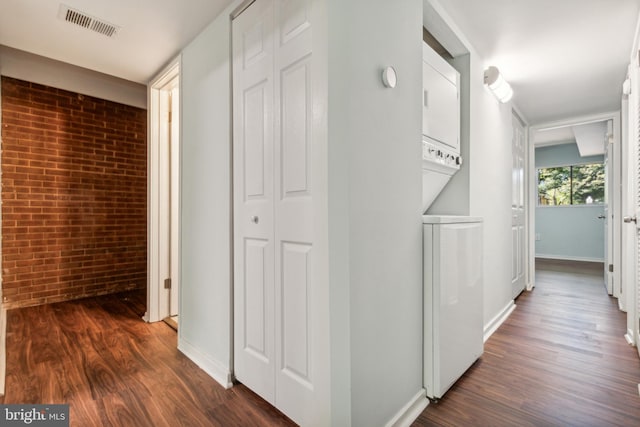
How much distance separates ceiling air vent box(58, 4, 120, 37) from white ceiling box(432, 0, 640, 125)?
200 centimetres

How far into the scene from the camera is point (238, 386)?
163 cm

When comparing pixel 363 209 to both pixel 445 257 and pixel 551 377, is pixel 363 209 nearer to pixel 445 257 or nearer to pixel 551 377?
pixel 445 257

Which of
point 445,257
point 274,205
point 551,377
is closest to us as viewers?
point 274,205

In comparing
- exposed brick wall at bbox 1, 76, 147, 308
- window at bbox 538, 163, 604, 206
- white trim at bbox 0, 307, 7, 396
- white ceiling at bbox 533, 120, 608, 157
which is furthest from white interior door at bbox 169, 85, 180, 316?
window at bbox 538, 163, 604, 206

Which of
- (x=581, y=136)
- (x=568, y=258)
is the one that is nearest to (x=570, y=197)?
(x=568, y=258)

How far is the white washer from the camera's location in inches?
58.4

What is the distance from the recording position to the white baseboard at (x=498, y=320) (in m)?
2.33

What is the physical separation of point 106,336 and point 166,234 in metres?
0.87

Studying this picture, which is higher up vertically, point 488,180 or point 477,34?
point 477,34

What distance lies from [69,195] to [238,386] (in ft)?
9.66

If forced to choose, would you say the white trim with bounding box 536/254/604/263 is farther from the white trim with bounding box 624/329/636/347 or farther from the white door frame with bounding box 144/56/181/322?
the white door frame with bounding box 144/56/181/322

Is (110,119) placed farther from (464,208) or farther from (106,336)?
(464,208)

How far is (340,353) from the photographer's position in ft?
3.56

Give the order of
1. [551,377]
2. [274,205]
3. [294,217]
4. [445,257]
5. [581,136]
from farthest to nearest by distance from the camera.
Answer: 1. [581,136]
2. [551,377]
3. [445,257]
4. [274,205]
5. [294,217]
